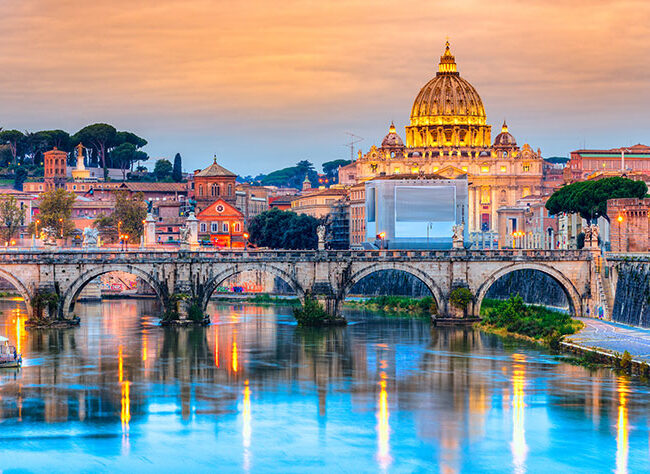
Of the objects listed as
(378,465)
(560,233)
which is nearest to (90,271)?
(378,465)

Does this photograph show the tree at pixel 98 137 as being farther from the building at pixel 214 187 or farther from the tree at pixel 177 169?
the building at pixel 214 187

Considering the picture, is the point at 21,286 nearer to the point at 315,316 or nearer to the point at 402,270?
the point at 315,316

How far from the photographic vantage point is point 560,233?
331 ft

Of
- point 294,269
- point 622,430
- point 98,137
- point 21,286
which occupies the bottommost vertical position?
point 622,430

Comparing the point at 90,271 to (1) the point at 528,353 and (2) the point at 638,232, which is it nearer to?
(1) the point at 528,353

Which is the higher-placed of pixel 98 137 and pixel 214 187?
pixel 98 137

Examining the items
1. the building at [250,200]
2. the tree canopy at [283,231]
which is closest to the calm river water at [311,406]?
the tree canopy at [283,231]

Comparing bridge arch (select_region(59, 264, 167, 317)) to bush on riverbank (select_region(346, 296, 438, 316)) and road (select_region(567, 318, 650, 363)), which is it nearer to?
bush on riverbank (select_region(346, 296, 438, 316))

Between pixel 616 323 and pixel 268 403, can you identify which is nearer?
pixel 268 403

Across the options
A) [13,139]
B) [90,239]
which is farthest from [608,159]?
[90,239]

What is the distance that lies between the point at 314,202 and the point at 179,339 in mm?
101246

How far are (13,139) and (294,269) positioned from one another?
12662 cm

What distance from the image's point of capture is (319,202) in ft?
537

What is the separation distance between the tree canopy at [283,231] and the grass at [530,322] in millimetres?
51555
